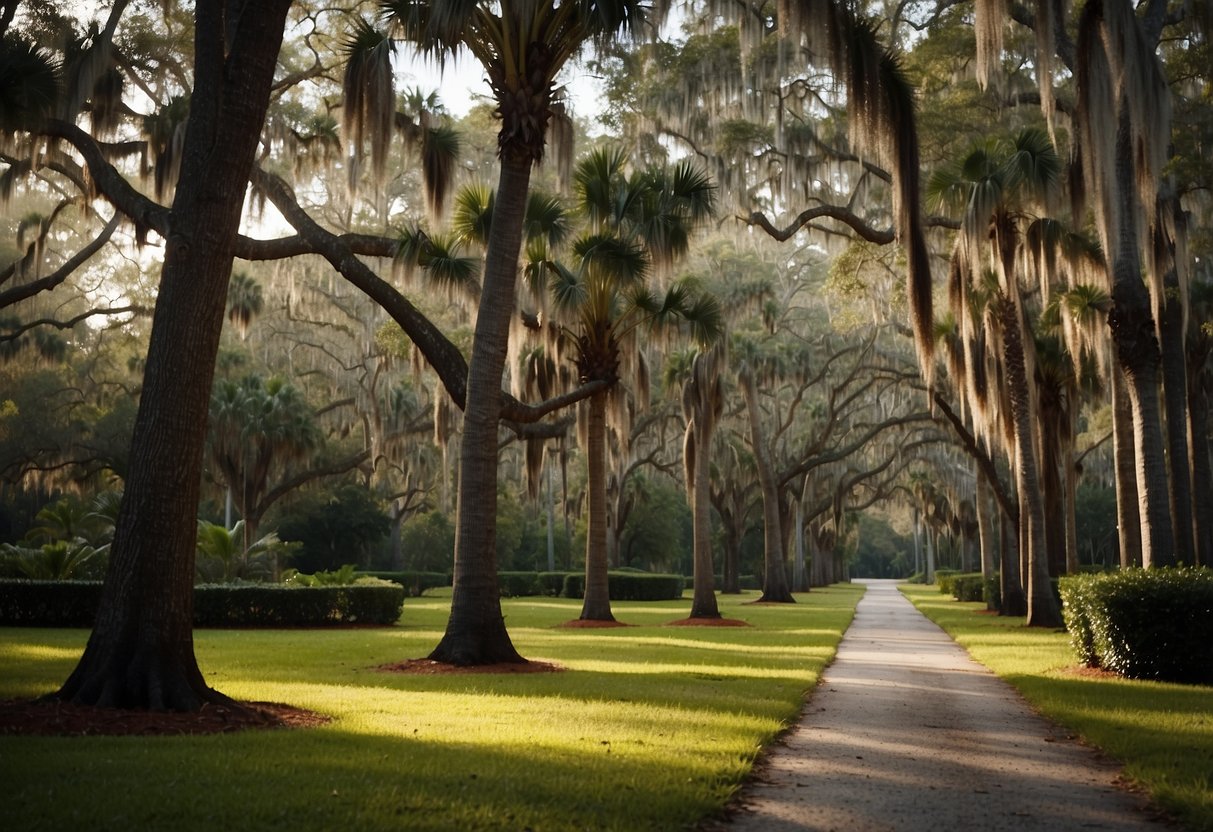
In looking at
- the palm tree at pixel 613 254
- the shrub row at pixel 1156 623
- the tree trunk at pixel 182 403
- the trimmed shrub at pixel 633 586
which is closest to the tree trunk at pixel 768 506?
the trimmed shrub at pixel 633 586

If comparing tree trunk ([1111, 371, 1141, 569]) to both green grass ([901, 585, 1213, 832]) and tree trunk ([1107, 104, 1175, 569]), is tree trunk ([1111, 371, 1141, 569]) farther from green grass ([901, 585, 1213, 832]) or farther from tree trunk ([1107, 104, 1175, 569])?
tree trunk ([1107, 104, 1175, 569])

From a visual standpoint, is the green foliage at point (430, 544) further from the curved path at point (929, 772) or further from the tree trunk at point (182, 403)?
the tree trunk at point (182, 403)

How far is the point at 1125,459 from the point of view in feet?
61.1

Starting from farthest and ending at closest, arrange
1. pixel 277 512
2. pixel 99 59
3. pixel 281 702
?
pixel 277 512 < pixel 99 59 < pixel 281 702

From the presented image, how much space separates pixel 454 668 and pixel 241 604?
1166cm

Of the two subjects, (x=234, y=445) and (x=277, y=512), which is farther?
(x=277, y=512)

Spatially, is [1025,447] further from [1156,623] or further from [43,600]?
[43,600]

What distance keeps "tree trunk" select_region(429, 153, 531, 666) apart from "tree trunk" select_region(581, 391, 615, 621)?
27.6 ft

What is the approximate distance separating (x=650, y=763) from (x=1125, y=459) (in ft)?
49.5

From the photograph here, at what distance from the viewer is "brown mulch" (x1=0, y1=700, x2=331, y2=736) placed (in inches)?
280

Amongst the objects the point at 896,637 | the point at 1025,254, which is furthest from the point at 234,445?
the point at 1025,254

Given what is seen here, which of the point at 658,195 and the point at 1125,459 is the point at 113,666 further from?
the point at 1125,459

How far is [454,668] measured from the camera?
40.5ft

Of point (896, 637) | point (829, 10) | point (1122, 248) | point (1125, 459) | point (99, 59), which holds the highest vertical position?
point (99, 59)
